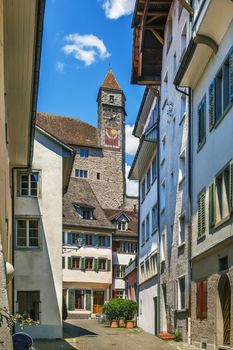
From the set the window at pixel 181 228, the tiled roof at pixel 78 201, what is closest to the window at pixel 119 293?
the tiled roof at pixel 78 201

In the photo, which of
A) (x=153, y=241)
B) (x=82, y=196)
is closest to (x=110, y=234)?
(x=82, y=196)

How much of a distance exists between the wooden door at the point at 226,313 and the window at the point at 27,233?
11.8 metres

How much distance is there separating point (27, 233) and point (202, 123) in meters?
10.7

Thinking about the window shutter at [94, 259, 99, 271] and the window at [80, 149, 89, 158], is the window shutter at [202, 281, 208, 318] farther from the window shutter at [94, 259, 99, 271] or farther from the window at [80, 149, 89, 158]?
the window at [80, 149, 89, 158]

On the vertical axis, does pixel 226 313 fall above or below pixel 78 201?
below

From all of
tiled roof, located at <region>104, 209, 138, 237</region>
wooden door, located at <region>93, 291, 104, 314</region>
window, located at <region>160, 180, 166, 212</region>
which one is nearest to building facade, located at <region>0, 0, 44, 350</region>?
window, located at <region>160, 180, 166, 212</region>

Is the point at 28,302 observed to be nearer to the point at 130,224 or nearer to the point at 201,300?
the point at 201,300

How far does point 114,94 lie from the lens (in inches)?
3538

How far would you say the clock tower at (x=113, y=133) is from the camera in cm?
8588

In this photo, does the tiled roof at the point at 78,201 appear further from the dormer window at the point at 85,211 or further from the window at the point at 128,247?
the window at the point at 128,247

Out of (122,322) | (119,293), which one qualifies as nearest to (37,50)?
(122,322)

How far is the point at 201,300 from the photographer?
18.1 meters

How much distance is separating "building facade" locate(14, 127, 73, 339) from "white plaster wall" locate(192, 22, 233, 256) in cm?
839

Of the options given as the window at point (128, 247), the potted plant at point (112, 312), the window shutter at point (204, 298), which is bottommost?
the potted plant at point (112, 312)
